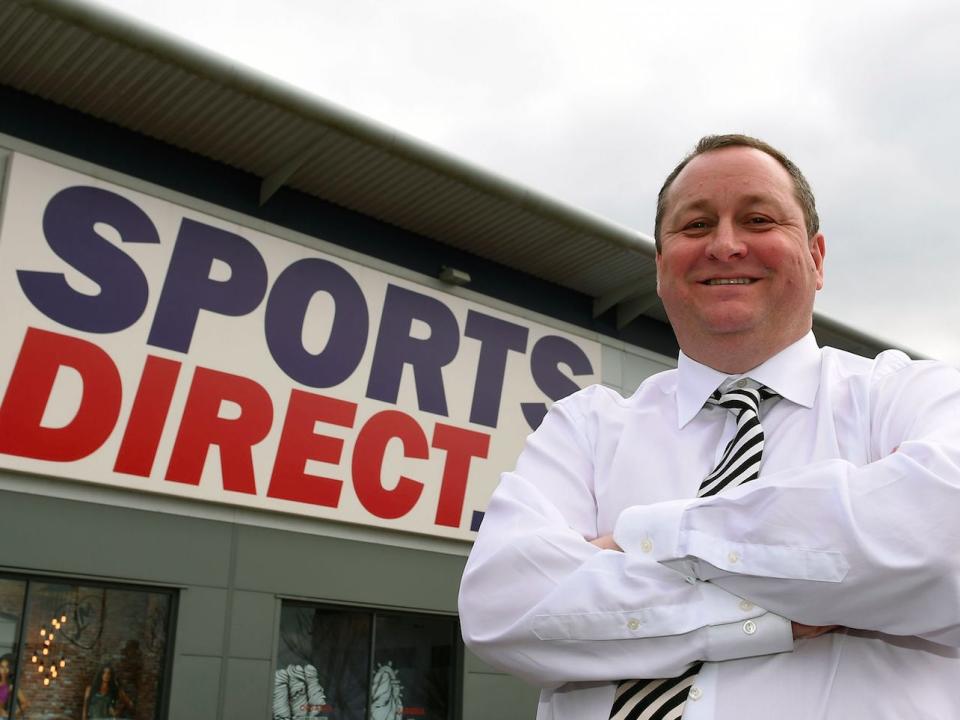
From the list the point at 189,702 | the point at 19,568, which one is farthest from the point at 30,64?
the point at 189,702

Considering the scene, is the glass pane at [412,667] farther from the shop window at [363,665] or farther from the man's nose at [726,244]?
the man's nose at [726,244]

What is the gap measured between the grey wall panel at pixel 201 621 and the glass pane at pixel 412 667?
173 cm

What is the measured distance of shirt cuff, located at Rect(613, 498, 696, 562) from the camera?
1444 mm

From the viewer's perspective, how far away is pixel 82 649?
25.6 feet

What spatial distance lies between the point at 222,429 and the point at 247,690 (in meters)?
2.28

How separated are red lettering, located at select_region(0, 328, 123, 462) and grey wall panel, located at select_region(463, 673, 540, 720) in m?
4.53

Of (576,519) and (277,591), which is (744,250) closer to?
(576,519)

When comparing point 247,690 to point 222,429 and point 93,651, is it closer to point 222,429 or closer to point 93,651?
point 93,651

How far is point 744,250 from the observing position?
1.62 meters

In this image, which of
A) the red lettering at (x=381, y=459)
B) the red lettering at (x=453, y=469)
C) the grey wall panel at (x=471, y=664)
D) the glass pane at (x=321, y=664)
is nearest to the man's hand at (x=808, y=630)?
the glass pane at (x=321, y=664)

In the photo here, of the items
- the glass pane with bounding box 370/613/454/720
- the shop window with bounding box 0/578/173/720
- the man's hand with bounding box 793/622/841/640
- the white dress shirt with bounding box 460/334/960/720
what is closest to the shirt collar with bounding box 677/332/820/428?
the white dress shirt with bounding box 460/334/960/720

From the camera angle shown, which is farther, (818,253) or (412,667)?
(412,667)

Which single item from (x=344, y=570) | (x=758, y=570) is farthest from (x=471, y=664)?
(x=758, y=570)

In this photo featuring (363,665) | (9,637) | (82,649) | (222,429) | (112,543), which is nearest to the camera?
(9,637)
